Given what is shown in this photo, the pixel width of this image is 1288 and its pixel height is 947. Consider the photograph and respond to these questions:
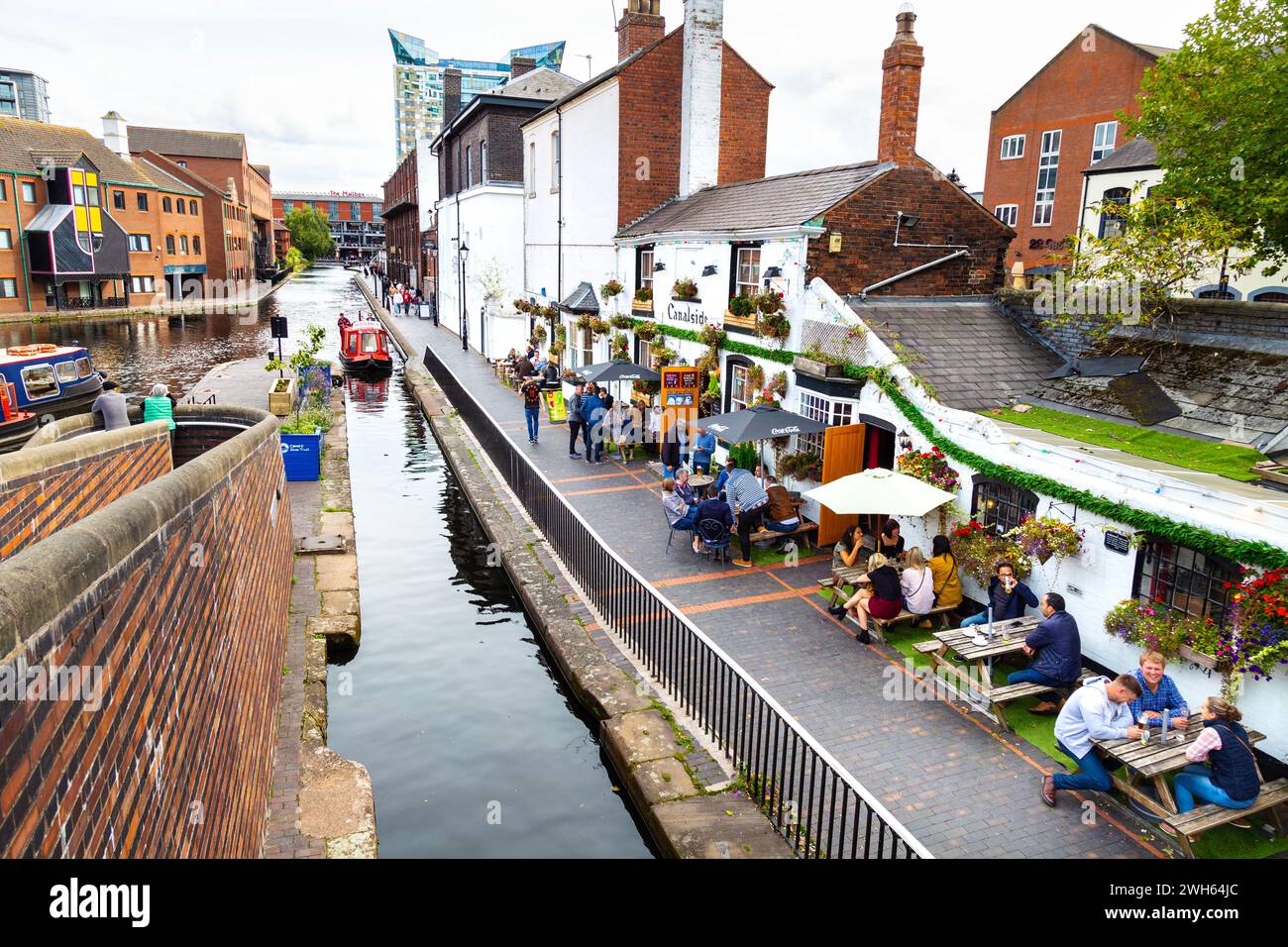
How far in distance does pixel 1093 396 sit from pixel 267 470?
1099 cm

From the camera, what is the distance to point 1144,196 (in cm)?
2342

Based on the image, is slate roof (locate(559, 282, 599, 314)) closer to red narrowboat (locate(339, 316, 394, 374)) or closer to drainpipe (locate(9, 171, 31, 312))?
red narrowboat (locate(339, 316, 394, 374))

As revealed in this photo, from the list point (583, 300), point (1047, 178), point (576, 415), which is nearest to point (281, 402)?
point (576, 415)

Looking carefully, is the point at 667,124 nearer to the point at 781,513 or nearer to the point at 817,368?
the point at 817,368

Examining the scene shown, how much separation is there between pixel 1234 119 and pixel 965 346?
6837mm

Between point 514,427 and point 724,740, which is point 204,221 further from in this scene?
point 724,740

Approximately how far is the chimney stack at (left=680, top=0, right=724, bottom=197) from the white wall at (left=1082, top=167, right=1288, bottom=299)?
31.7 feet

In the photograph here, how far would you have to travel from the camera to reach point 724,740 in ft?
24.8

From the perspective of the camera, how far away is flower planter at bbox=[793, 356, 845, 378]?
1262 cm

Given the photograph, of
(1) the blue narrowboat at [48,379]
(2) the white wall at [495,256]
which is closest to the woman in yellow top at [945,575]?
(1) the blue narrowboat at [48,379]

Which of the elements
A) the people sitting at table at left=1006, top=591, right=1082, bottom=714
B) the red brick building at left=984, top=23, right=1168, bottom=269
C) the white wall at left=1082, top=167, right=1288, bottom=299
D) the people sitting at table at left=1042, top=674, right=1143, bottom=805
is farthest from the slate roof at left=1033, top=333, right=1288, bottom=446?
the red brick building at left=984, top=23, right=1168, bottom=269

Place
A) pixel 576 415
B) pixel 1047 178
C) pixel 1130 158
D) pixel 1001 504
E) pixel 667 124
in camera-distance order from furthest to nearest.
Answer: pixel 1047 178 < pixel 1130 158 < pixel 667 124 < pixel 576 415 < pixel 1001 504
